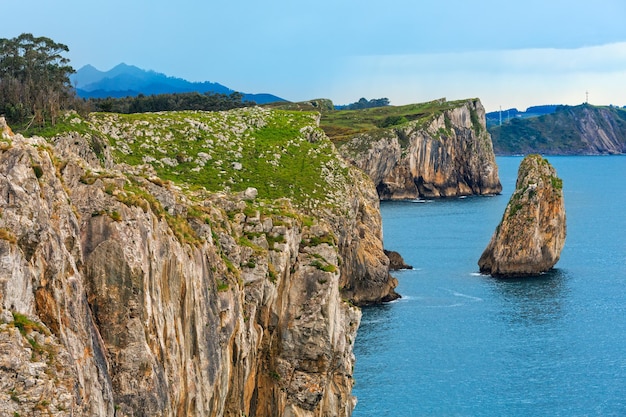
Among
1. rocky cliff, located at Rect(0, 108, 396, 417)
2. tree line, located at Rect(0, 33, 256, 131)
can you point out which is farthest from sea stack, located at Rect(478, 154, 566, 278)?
rocky cliff, located at Rect(0, 108, 396, 417)

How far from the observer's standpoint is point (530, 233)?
13900 cm

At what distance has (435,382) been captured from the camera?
88.2 metres

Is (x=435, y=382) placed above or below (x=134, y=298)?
below

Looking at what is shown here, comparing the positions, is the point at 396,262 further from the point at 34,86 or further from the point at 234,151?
the point at 34,86

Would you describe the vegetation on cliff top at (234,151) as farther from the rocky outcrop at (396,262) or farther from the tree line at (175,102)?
the tree line at (175,102)

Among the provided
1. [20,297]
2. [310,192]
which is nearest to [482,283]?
[310,192]

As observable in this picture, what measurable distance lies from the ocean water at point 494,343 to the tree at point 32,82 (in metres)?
37.6

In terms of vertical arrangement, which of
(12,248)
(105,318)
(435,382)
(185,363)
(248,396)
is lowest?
(435,382)

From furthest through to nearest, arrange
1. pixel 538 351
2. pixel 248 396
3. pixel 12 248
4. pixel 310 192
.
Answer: pixel 310 192 < pixel 538 351 < pixel 248 396 < pixel 12 248

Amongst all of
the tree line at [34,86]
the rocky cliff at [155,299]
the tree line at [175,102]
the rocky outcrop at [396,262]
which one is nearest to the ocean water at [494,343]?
the rocky outcrop at [396,262]

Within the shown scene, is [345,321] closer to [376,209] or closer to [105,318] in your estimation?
[105,318]

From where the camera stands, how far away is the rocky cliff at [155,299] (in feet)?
81.9

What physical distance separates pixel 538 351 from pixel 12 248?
81140 mm

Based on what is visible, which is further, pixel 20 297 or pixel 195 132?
pixel 195 132
